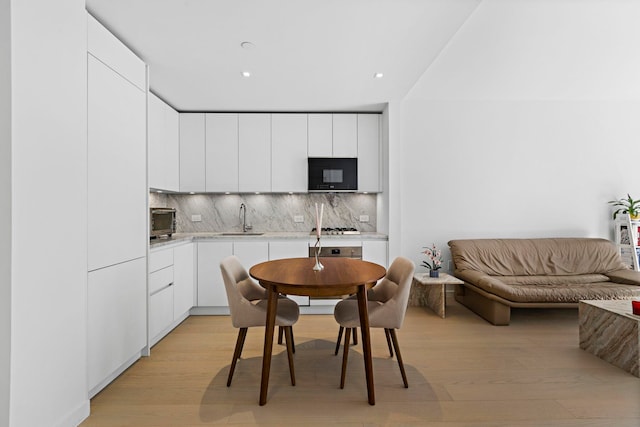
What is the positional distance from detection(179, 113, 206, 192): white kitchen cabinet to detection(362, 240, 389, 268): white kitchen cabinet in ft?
6.93

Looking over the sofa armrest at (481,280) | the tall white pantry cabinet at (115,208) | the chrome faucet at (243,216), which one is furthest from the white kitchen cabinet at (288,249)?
the sofa armrest at (481,280)

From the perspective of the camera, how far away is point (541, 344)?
2955 millimetres

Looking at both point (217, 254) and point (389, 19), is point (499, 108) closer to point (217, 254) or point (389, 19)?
point (389, 19)

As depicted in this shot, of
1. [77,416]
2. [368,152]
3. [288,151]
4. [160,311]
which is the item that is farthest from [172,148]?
[77,416]

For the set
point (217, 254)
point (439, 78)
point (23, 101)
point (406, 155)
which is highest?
point (439, 78)

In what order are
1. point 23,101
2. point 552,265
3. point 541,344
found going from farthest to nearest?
point 552,265
point 541,344
point 23,101

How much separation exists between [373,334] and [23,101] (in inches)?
117

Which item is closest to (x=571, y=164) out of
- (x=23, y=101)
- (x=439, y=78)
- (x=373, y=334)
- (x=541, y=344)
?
(x=439, y=78)

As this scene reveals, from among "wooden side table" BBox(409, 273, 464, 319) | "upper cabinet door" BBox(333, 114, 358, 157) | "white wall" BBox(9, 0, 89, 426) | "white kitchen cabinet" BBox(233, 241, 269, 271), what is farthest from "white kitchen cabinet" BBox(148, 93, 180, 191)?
"wooden side table" BBox(409, 273, 464, 319)

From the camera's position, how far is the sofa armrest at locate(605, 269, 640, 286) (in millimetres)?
3622

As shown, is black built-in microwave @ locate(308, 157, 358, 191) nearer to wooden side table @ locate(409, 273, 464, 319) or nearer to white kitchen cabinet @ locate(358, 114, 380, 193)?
white kitchen cabinet @ locate(358, 114, 380, 193)

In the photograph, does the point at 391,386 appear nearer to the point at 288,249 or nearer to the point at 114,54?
the point at 288,249

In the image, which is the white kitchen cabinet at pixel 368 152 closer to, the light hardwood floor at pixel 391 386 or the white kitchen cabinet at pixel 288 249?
the white kitchen cabinet at pixel 288 249

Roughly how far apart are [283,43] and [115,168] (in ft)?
4.94
